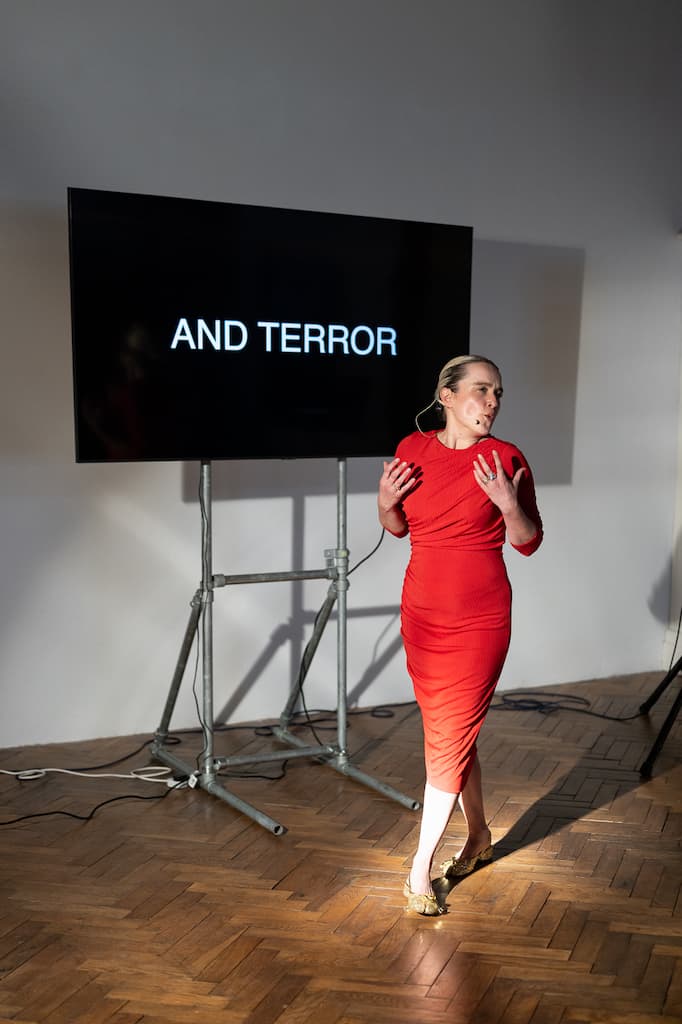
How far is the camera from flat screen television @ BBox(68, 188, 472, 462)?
3953mm

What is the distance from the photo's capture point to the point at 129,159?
4.95 metres

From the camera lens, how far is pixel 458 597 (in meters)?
3.24

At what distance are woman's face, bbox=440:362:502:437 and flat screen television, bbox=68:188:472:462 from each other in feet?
3.66

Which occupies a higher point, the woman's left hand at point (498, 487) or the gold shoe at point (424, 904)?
the woman's left hand at point (498, 487)

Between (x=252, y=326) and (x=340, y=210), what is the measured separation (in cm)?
148

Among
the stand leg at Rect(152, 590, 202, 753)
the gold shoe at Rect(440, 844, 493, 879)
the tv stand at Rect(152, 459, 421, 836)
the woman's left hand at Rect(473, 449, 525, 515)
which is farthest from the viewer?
the stand leg at Rect(152, 590, 202, 753)

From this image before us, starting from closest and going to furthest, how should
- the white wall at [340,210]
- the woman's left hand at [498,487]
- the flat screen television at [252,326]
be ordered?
the woman's left hand at [498,487]
the flat screen television at [252,326]
the white wall at [340,210]

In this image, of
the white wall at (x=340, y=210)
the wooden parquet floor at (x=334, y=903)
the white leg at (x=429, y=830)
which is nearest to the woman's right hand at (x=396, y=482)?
the white leg at (x=429, y=830)

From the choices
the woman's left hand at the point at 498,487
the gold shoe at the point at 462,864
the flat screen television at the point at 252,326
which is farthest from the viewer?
the flat screen television at the point at 252,326

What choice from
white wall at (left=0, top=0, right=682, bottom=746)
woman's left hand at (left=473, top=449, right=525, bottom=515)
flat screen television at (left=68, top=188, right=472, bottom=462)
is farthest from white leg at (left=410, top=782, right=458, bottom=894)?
white wall at (left=0, top=0, right=682, bottom=746)

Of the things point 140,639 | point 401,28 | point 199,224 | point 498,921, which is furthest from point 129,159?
point 498,921

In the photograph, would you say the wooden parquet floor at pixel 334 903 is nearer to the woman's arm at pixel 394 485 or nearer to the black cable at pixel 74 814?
the black cable at pixel 74 814

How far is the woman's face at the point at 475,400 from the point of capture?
327cm

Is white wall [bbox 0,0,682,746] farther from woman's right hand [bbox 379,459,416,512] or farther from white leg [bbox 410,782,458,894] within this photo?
white leg [bbox 410,782,458,894]
